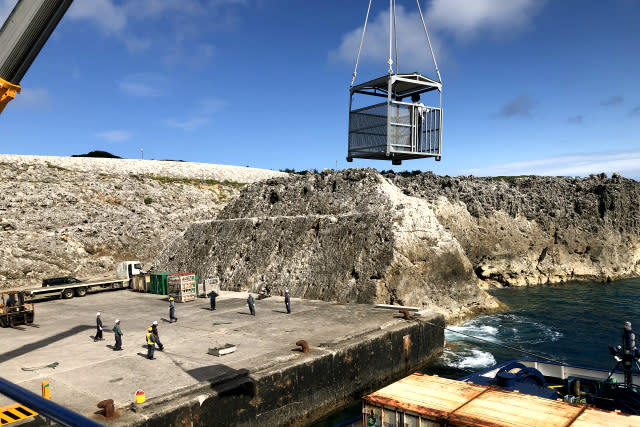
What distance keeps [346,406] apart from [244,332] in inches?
244

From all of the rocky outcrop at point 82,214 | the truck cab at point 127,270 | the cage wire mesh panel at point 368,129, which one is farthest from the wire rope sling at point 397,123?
the rocky outcrop at point 82,214

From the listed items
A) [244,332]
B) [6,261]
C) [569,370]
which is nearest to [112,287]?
[6,261]

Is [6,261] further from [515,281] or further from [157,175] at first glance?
[515,281]

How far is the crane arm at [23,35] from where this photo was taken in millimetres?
10898

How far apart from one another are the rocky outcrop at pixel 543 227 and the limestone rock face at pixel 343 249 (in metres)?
17.7

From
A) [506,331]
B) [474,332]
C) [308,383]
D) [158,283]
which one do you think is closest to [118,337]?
[308,383]

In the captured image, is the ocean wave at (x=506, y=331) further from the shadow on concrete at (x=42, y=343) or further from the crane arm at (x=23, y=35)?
the crane arm at (x=23, y=35)

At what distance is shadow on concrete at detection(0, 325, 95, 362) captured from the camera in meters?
18.8

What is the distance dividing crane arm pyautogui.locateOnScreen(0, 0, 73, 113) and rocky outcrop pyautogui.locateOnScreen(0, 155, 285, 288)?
39.0 meters

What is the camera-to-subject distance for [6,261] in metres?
43.8

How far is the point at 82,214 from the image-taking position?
184 feet

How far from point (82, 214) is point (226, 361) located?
156 feet

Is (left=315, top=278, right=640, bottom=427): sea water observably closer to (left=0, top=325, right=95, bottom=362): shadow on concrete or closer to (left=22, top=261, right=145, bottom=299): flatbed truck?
(left=0, top=325, right=95, bottom=362): shadow on concrete

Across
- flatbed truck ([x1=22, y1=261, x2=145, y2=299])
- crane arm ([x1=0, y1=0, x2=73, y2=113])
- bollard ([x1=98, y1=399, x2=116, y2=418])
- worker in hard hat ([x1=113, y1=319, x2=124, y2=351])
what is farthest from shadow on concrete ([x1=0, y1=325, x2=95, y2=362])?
crane arm ([x1=0, y1=0, x2=73, y2=113])
